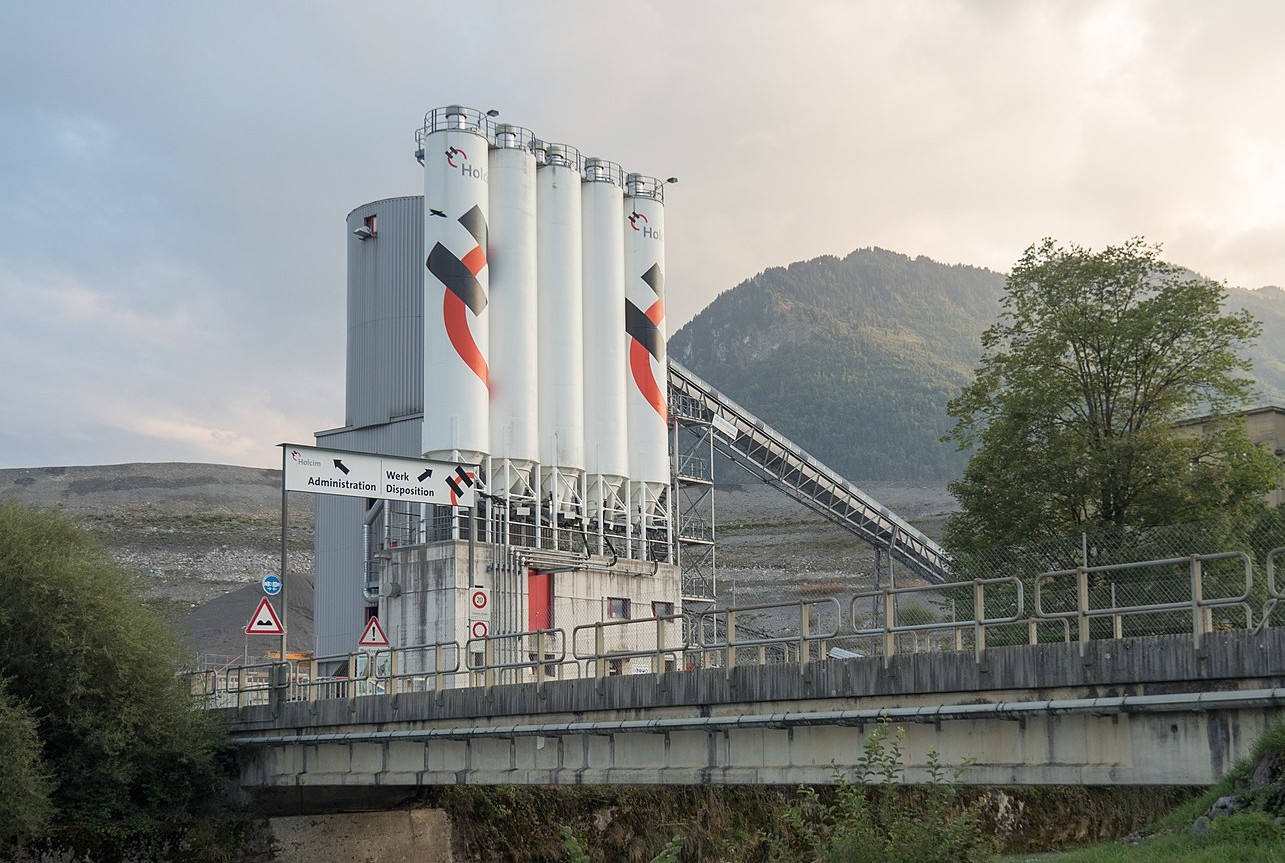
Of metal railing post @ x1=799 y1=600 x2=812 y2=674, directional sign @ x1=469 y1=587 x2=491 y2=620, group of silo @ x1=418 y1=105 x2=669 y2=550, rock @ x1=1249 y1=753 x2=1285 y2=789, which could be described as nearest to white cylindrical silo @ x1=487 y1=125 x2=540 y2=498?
group of silo @ x1=418 y1=105 x2=669 y2=550

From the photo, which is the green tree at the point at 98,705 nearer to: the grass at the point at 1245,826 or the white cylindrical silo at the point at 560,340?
the white cylindrical silo at the point at 560,340

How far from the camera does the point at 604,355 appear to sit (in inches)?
1939

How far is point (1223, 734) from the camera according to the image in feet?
50.9

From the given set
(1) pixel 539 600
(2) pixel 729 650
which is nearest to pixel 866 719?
(2) pixel 729 650

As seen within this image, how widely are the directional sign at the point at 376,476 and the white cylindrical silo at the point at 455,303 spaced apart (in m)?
1.57

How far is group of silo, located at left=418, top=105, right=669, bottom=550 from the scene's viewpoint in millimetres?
44500

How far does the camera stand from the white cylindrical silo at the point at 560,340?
47.4 meters

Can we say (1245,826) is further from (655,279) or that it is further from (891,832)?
(655,279)

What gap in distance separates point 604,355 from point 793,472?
14.0 meters

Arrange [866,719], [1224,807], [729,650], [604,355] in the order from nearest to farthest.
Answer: [1224,807], [866,719], [729,650], [604,355]

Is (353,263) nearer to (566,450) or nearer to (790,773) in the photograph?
(566,450)

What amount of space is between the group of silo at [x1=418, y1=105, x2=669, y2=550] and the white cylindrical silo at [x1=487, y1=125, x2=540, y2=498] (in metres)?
0.04

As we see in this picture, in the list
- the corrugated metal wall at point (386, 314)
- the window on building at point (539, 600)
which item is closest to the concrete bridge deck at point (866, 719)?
the window on building at point (539, 600)

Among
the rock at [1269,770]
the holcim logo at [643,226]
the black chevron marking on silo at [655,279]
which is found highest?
the holcim logo at [643,226]
